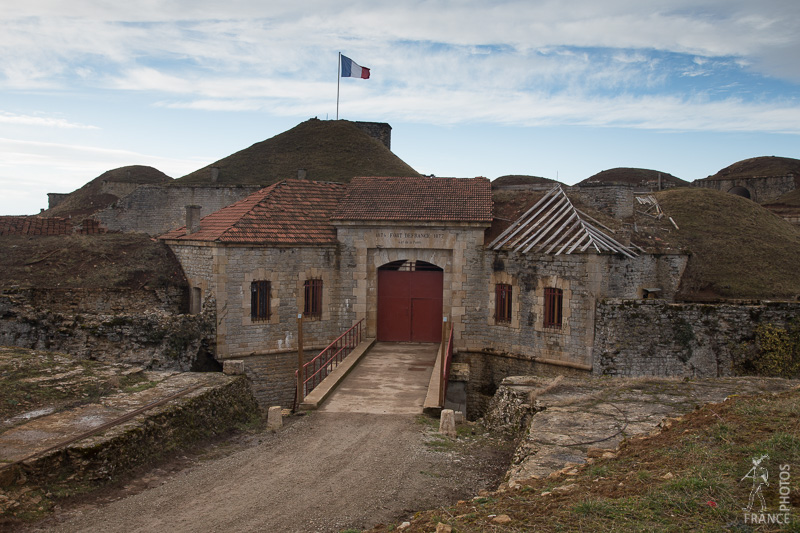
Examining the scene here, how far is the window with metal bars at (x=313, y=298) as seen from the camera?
20000mm

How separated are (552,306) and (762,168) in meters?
51.7

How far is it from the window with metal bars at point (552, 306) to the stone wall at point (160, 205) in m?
28.3

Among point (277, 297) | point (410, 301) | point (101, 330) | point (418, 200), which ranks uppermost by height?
point (418, 200)

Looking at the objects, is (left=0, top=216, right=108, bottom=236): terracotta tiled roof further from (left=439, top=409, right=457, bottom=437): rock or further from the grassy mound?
the grassy mound

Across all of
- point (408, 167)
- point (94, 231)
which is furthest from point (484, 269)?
point (408, 167)

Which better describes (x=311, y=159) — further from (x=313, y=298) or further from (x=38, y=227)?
(x=313, y=298)

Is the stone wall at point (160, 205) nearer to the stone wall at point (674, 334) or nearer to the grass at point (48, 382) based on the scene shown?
the grass at point (48, 382)

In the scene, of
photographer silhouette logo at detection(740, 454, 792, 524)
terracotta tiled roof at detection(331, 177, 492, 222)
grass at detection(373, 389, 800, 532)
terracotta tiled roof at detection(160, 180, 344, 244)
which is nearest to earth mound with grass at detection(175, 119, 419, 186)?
terracotta tiled roof at detection(331, 177, 492, 222)

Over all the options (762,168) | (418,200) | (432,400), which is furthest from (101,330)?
(762,168)

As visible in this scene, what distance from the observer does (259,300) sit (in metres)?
19.2

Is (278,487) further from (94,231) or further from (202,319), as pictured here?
(94,231)

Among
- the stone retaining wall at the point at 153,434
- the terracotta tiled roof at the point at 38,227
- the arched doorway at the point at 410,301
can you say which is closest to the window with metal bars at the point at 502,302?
the arched doorway at the point at 410,301

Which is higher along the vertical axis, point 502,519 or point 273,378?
point 502,519

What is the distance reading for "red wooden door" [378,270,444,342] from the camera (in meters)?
20.8
